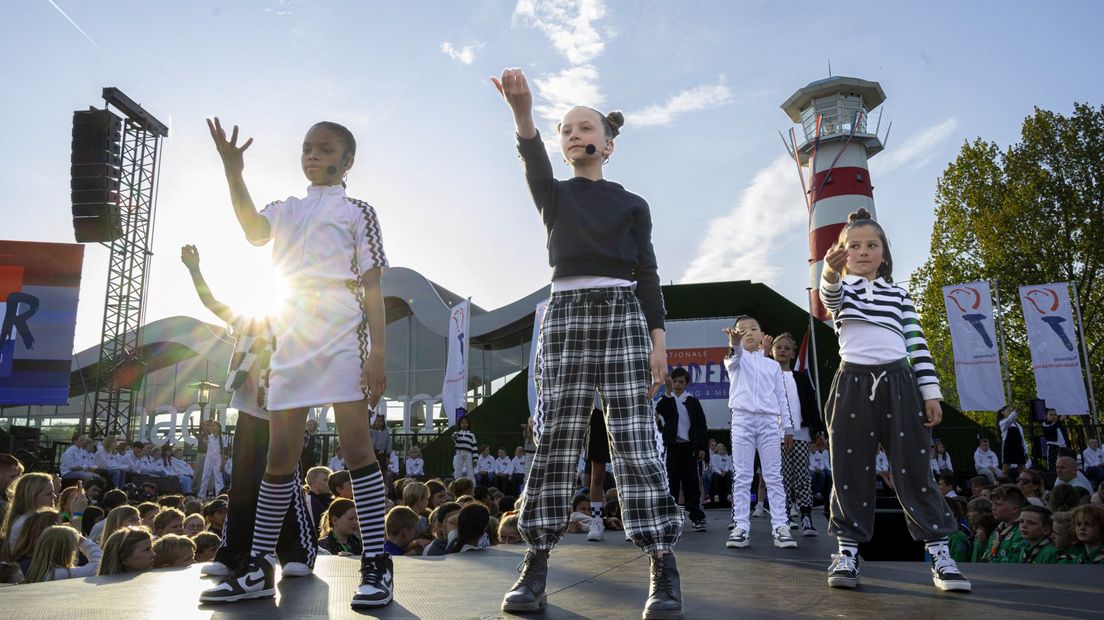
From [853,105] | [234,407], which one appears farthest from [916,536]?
[853,105]

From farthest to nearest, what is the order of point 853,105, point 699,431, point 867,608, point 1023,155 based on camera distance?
point 853,105 → point 1023,155 → point 699,431 → point 867,608

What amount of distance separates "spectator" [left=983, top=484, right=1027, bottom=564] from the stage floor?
1.82 m

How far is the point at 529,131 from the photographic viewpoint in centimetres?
290

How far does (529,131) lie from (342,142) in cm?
84

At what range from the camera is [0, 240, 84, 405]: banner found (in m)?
19.6

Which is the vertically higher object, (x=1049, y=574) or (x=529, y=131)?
(x=529, y=131)

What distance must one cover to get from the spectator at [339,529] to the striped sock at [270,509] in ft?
8.15

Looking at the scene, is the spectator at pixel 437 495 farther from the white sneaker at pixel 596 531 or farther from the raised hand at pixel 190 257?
the raised hand at pixel 190 257

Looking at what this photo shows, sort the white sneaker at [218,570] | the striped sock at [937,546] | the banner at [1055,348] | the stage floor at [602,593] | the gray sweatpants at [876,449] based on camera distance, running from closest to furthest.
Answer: the stage floor at [602,593]
the white sneaker at [218,570]
the striped sock at [937,546]
the gray sweatpants at [876,449]
the banner at [1055,348]

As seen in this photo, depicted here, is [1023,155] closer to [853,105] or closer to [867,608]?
[853,105]

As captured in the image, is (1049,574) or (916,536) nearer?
(916,536)

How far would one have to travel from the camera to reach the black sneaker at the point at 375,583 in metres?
2.59

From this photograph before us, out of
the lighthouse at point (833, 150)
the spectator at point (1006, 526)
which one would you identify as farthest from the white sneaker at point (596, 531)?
the lighthouse at point (833, 150)

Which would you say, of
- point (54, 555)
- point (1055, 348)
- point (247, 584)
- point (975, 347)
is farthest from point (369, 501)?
point (975, 347)
